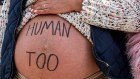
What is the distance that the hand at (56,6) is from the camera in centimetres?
118

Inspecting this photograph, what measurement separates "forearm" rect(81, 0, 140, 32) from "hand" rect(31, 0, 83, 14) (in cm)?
6

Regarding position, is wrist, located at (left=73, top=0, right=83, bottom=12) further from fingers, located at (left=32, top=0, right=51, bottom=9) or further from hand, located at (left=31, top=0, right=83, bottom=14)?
fingers, located at (left=32, top=0, right=51, bottom=9)

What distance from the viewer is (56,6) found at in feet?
3.96

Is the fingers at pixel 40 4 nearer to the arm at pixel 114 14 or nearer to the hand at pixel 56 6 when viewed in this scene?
the hand at pixel 56 6

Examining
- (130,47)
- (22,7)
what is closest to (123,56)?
(130,47)

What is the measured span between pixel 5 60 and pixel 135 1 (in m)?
0.49

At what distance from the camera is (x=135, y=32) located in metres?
1.15

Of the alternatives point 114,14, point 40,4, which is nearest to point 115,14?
point 114,14

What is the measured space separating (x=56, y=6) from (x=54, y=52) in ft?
0.55

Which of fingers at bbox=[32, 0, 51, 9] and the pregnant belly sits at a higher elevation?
fingers at bbox=[32, 0, 51, 9]

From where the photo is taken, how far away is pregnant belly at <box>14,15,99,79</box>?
1.14m

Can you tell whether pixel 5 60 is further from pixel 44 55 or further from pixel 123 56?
pixel 123 56

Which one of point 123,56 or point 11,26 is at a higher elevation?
point 11,26

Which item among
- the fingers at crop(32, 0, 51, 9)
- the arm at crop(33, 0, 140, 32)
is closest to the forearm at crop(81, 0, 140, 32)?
the arm at crop(33, 0, 140, 32)
